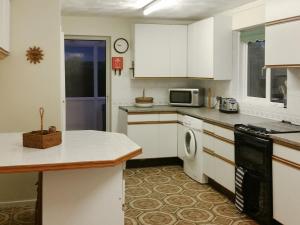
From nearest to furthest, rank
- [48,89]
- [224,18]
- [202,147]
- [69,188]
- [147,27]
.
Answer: [69,188], [48,89], [202,147], [224,18], [147,27]

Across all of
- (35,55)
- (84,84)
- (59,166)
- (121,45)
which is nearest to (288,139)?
(59,166)

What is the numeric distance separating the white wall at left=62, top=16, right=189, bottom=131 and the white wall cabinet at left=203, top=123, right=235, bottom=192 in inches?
71.5

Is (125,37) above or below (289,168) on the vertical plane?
above

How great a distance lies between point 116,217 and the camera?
2.74m

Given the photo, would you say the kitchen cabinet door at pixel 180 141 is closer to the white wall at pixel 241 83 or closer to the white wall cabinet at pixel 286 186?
the white wall at pixel 241 83

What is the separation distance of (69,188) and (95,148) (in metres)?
0.34

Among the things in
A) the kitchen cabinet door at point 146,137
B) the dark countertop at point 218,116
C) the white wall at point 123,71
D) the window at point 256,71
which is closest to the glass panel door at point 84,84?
the white wall at point 123,71

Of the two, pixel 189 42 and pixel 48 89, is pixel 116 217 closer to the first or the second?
pixel 48 89

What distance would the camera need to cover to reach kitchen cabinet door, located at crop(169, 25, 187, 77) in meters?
5.91

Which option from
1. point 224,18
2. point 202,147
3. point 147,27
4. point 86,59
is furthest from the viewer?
point 86,59

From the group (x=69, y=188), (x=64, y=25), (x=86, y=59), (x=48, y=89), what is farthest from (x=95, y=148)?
(x=86, y=59)

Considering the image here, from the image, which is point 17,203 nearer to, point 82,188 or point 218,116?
point 82,188

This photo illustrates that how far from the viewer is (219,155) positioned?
428 cm

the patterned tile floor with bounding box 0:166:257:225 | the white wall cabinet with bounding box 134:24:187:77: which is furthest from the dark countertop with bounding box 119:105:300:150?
the patterned tile floor with bounding box 0:166:257:225
